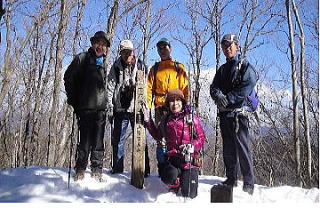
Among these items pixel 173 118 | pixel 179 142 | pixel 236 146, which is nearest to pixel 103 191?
pixel 179 142

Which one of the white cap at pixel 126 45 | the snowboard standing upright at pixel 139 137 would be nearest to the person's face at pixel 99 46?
the white cap at pixel 126 45

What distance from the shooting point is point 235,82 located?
3941mm

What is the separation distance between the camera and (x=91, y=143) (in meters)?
4.03

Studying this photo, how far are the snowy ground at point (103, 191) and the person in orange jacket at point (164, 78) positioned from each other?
1.05 metres

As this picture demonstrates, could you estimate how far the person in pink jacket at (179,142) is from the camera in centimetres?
365

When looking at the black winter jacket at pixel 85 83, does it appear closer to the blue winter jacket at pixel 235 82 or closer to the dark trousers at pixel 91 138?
the dark trousers at pixel 91 138

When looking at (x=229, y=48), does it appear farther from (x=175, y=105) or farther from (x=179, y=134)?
(x=179, y=134)

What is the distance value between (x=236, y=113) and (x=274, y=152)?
11.2m

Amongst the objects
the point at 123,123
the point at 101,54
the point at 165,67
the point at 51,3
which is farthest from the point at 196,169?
the point at 51,3

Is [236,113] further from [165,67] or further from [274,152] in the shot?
[274,152]

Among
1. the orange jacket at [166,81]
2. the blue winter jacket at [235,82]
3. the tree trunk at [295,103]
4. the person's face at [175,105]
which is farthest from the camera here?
the tree trunk at [295,103]

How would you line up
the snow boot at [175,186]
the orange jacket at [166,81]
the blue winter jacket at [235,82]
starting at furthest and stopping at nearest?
1. the orange jacket at [166,81]
2. the blue winter jacket at [235,82]
3. the snow boot at [175,186]

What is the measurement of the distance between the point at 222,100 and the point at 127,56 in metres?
1.54

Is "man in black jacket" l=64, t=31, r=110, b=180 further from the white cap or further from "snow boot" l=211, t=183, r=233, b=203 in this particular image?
"snow boot" l=211, t=183, r=233, b=203
